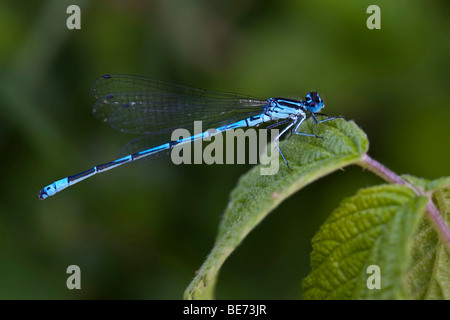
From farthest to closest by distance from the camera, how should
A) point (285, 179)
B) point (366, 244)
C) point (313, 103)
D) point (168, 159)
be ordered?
point (168, 159)
point (313, 103)
point (285, 179)
point (366, 244)

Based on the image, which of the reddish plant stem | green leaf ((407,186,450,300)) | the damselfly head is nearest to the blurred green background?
the damselfly head

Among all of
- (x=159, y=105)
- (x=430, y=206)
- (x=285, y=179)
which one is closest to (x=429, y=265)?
(x=430, y=206)

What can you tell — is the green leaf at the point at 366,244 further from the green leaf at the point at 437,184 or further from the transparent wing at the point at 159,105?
the transparent wing at the point at 159,105

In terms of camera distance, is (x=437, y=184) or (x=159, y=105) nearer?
(x=437, y=184)

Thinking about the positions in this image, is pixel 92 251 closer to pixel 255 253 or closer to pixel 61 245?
pixel 61 245

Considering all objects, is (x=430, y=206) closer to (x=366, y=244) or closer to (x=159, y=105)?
(x=366, y=244)

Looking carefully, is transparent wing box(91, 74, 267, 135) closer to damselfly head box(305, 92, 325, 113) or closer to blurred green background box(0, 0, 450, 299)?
blurred green background box(0, 0, 450, 299)
